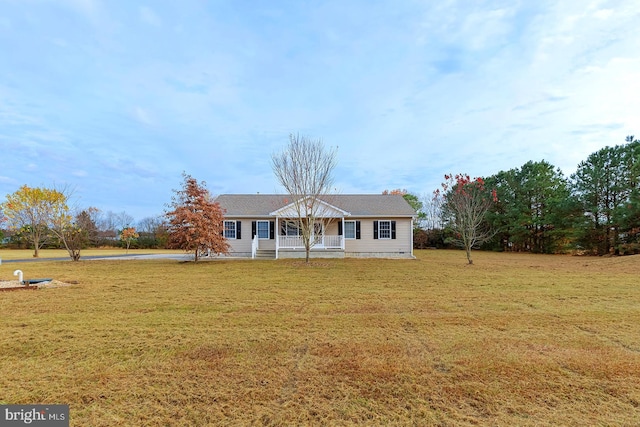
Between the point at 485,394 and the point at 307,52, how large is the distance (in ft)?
55.2

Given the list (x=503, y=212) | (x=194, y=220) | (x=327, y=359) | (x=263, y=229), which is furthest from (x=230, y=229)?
(x=503, y=212)

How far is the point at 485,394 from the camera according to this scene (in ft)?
9.87

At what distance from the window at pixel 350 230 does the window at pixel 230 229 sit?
762 centimetres

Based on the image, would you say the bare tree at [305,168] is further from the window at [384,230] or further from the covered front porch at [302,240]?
the window at [384,230]

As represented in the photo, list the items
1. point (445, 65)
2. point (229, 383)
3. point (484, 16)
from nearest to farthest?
point (229, 383)
point (484, 16)
point (445, 65)

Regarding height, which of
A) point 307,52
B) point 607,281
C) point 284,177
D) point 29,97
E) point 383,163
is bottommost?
point 607,281

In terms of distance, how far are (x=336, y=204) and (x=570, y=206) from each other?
19.0 m

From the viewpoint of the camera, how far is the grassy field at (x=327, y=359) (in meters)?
2.74

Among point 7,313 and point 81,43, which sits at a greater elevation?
point 81,43

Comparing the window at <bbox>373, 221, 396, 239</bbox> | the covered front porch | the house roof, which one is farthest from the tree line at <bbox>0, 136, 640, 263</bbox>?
the window at <bbox>373, 221, 396, 239</bbox>

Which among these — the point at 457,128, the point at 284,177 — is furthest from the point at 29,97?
the point at 457,128

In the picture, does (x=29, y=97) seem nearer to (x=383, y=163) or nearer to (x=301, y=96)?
(x=301, y=96)

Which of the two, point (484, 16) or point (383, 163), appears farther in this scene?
point (383, 163)

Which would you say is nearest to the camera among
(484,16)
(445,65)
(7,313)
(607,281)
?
(7,313)
